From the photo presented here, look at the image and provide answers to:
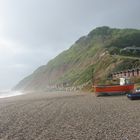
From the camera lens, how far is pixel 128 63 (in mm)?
84250

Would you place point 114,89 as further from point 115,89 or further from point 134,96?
point 134,96

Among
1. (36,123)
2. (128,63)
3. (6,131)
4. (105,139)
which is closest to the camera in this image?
(105,139)

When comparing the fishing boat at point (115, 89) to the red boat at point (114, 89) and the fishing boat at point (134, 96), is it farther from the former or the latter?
the fishing boat at point (134, 96)

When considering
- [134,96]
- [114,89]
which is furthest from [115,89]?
[134,96]

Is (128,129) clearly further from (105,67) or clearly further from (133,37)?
(133,37)

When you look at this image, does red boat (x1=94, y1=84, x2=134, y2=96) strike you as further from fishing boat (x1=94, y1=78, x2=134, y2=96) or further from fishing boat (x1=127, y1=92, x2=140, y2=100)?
fishing boat (x1=127, y1=92, x2=140, y2=100)

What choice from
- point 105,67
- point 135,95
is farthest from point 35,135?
point 105,67

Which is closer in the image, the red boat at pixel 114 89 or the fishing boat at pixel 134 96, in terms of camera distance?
the fishing boat at pixel 134 96

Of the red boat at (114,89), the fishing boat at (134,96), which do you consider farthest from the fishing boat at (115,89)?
the fishing boat at (134,96)

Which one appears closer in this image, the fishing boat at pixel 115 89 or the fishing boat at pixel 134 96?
the fishing boat at pixel 134 96

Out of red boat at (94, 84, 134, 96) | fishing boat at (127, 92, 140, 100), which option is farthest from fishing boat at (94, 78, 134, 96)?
fishing boat at (127, 92, 140, 100)

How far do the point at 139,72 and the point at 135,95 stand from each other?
32885mm

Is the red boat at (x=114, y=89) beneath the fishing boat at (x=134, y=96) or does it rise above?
above

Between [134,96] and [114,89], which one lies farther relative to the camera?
[114,89]
